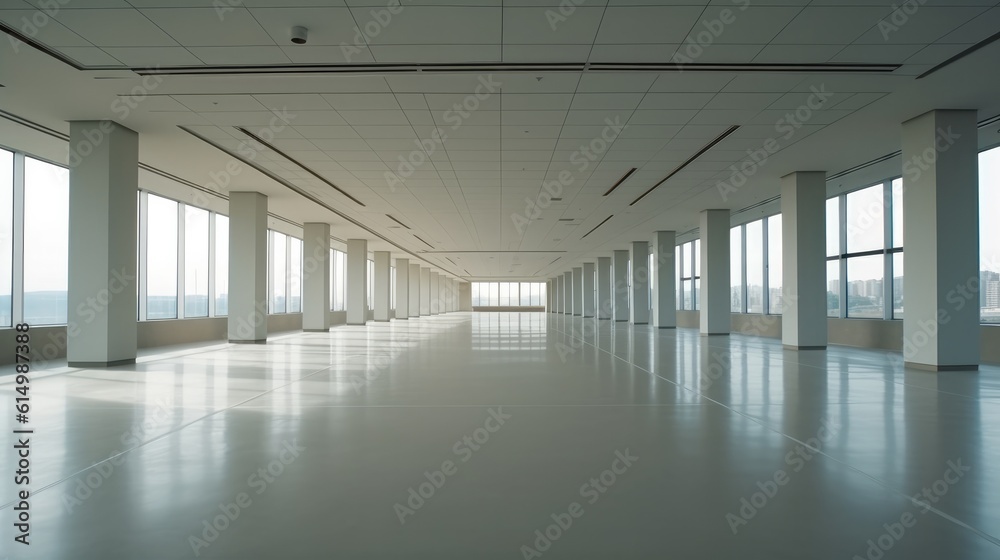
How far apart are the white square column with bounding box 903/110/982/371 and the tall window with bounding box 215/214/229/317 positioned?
26.0m

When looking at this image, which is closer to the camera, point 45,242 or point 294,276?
point 45,242

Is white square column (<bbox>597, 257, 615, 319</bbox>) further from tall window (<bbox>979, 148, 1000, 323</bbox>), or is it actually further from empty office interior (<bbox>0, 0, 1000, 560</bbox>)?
tall window (<bbox>979, 148, 1000, 323</bbox>)

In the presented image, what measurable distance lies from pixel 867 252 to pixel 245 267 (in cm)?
2227

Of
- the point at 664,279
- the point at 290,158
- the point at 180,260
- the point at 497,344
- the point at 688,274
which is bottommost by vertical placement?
the point at 497,344

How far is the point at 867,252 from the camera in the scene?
21125 millimetres

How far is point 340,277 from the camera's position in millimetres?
46844

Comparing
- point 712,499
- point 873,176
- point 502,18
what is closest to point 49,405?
point 502,18

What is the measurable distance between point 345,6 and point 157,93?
224 inches

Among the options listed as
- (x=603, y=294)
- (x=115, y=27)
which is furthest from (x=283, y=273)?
(x=115, y=27)

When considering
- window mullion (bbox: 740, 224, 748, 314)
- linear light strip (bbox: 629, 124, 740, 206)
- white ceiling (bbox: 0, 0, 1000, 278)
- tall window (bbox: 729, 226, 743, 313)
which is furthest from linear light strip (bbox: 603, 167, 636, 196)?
tall window (bbox: 729, 226, 743, 313)

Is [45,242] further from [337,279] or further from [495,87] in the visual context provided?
[337,279]

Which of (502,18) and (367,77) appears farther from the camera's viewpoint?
(367,77)

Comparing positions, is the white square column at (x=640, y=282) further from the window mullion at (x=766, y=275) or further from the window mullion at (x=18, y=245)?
the window mullion at (x=18, y=245)

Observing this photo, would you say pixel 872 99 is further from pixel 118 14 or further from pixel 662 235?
pixel 662 235
